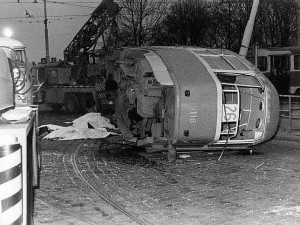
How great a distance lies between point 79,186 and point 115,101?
17.7 ft

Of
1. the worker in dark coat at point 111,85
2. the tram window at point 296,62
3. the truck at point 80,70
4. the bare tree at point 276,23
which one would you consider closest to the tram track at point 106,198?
the worker in dark coat at point 111,85

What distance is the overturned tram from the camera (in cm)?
968

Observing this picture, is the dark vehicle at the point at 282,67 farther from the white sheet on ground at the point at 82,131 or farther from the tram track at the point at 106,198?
the tram track at the point at 106,198

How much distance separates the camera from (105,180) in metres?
8.59

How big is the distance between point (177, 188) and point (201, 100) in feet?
7.40

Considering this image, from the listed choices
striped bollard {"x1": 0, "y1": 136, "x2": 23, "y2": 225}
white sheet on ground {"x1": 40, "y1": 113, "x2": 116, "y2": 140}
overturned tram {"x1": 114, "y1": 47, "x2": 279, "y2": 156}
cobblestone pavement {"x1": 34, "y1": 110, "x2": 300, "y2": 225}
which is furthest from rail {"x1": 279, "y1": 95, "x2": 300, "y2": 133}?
striped bollard {"x1": 0, "y1": 136, "x2": 23, "y2": 225}

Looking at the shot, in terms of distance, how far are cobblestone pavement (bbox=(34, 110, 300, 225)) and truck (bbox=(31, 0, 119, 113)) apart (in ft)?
50.0

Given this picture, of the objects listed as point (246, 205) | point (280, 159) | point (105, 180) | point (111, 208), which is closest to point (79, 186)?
point (105, 180)

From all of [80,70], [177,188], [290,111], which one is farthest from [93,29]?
[177,188]

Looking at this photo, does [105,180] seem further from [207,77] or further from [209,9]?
[209,9]

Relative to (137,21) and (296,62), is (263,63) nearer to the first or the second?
(296,62)

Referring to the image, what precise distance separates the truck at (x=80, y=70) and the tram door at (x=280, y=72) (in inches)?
374

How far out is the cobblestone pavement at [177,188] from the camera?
640 cm

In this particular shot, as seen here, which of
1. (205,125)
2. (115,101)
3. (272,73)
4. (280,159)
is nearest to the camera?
(205,125)
